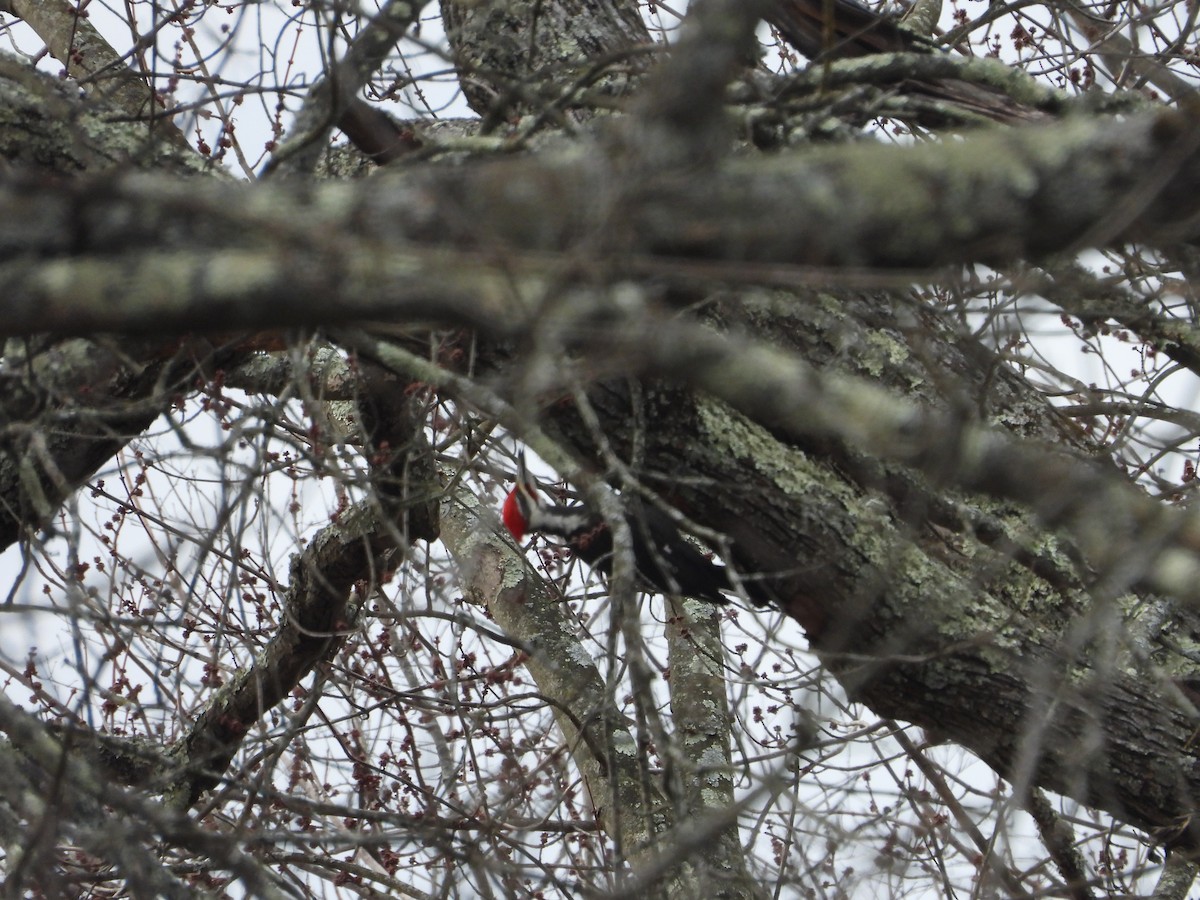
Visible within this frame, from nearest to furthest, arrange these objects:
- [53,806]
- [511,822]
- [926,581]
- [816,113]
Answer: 1. [53,806]
2. [816,113]
3. [926,581]
4. [511,822]

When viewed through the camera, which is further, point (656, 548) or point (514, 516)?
point (514, 516)

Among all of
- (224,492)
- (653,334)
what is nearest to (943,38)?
(224,492)

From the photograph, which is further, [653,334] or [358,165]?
[358,165]

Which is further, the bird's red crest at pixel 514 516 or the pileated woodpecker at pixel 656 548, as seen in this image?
the bird's red crest at pixel 514 516

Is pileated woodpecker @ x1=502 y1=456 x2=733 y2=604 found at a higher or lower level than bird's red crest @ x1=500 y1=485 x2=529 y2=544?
lower

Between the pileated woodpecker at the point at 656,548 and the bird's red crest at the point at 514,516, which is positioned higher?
the bird's red crest at the point at 514,516

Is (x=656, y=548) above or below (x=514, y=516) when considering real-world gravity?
below

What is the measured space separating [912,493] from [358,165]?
1683 mm

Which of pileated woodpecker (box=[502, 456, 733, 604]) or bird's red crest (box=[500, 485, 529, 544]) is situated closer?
pileated woodpecker (box=[502, 456, 733, 604])

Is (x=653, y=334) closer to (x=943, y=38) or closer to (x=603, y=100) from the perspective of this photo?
(x=603, y=100)

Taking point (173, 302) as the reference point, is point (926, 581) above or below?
above

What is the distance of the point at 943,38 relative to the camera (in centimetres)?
418

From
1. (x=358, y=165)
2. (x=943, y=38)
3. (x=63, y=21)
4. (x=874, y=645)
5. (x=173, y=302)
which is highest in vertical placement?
(x=63, y=21)

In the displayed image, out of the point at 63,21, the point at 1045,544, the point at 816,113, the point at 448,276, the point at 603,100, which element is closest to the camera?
the point at 448,276
